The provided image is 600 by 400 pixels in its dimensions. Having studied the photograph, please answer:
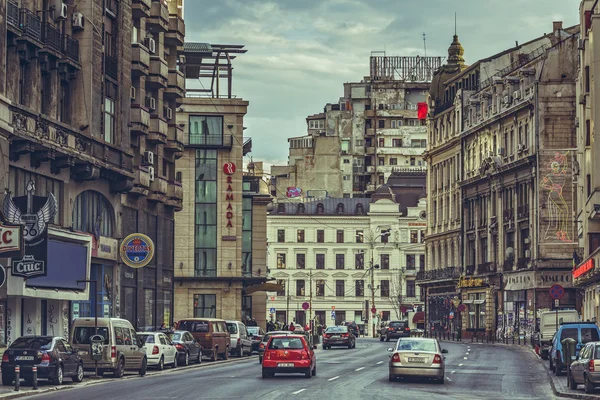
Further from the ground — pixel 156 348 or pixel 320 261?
pixel 320 261

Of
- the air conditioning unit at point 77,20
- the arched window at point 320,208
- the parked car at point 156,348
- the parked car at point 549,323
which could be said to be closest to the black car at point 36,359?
the parked car at point 156,348

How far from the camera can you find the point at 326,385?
36.6m

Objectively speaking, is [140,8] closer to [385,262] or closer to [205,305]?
[205,305]

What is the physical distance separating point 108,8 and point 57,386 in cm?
2791

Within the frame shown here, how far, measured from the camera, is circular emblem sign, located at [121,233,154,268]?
53.9m

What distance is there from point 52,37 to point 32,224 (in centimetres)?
992

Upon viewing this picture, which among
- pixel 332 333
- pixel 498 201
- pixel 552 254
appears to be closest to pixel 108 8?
pixel 332 333

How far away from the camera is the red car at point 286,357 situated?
40469 mm

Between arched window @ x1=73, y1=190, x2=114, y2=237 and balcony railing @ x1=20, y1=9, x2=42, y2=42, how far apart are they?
27.7ft

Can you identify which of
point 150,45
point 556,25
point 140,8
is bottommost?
point 150,45

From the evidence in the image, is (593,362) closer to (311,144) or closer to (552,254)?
(552,254)

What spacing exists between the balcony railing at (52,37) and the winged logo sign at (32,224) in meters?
7.40

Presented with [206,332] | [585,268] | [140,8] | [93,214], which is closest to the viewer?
[206,332]

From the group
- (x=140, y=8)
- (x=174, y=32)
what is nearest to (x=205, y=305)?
(x=174, y=32)
